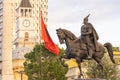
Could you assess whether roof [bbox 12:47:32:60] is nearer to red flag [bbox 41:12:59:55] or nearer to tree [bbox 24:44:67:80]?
tree [bbox 24:44:67:80]

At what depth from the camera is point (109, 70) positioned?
66062 millimetres

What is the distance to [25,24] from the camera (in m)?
188

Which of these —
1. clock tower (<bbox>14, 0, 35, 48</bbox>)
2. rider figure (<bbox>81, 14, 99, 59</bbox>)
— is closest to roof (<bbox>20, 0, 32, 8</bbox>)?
clock tower (<bbox>14, 0, 35, 48</bbox>)

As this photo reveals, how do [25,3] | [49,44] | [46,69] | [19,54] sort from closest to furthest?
[49,44]
[46,69]
[19,54]
[25,3]

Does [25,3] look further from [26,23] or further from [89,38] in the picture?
[89,38]

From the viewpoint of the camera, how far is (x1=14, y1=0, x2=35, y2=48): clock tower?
18035 cm

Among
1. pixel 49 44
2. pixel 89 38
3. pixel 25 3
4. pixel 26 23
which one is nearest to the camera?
pixel 89 38

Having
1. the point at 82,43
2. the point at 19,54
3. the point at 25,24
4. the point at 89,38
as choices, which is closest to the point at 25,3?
the point at 25,24

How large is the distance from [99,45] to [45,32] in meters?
9.67

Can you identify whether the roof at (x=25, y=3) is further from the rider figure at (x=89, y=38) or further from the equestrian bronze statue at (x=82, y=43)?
the rider figure at (x=89, y=38)

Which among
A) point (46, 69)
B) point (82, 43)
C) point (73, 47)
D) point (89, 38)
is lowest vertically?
point (73, 47)

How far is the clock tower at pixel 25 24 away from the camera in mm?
180350

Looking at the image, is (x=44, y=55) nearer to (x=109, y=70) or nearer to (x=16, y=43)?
(x=109, y=70)

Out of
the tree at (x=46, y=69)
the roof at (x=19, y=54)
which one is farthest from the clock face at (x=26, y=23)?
the tree at (x=46, y=69)
